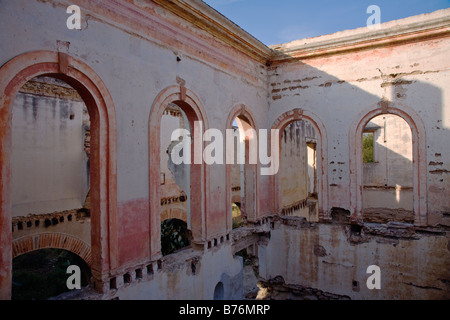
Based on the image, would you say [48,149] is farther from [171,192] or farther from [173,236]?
[173,236]

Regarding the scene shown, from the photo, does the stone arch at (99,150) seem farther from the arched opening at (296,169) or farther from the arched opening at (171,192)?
the arched opening at (296,169)

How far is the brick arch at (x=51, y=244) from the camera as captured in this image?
6.61 m

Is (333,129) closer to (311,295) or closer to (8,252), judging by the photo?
(311,295)

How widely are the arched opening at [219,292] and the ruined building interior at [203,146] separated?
4 centimetres

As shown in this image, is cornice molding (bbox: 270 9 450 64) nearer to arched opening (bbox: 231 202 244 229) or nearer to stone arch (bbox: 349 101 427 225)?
stone arch (bbox: 349 101 427 225)

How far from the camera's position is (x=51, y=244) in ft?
23.3

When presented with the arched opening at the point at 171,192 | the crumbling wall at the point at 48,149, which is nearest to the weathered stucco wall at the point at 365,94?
the arched opening at the point at 171,192

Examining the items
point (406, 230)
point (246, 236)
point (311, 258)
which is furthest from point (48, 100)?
point (406, 230)

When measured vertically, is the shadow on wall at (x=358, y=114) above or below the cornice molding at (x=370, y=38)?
below

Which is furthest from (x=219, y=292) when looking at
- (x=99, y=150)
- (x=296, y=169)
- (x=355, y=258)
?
(x=296, y=169)

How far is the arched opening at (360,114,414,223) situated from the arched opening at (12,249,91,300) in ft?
34.7

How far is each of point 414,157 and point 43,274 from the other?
10.3 meters

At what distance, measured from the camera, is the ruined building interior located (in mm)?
3705
